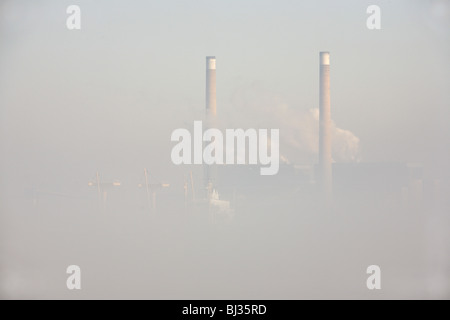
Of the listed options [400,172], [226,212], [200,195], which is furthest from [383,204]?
[200,195]

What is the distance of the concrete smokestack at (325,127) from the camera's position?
855 centimetres

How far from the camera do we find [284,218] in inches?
343

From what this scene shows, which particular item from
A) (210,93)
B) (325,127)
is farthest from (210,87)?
(325,127)

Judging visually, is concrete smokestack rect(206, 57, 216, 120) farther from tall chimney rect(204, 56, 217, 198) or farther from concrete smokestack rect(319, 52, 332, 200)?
concrete smokestack rect(319, 52, 332, 200)

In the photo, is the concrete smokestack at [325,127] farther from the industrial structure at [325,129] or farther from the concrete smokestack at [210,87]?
the concrete smokestack at [210,87]

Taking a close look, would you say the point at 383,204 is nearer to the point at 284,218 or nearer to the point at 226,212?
the point at 284,218

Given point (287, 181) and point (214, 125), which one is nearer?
point (214, 125)

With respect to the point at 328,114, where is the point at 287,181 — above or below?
below

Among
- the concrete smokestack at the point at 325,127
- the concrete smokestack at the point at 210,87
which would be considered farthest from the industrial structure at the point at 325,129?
the concrete smokestack at the point at 210,87

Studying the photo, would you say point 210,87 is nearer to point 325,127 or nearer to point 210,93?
point 210,93

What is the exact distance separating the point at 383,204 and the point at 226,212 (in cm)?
174

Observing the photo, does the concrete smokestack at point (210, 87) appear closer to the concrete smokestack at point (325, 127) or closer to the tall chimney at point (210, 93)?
the tall chimney at point (210, 93)

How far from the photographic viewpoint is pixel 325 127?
9.69 m

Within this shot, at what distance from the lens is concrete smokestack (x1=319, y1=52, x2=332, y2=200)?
8.55 meters
